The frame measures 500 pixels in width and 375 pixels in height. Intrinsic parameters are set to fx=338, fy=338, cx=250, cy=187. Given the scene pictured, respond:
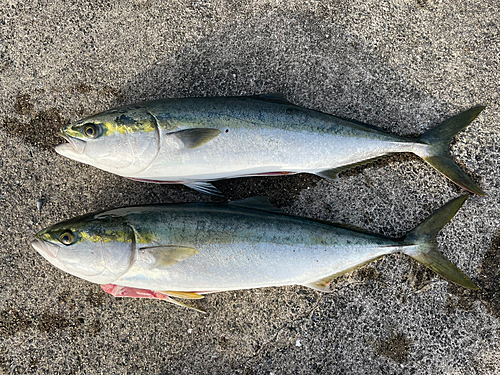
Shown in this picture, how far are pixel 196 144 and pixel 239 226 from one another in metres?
0.73

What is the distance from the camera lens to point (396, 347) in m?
2.99

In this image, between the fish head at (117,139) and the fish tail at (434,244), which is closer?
the fish head at (117,139)

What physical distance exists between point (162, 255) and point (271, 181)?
1.16 metres

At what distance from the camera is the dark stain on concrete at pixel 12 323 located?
9.94ft

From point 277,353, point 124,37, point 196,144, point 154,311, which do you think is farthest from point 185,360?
point 124,37

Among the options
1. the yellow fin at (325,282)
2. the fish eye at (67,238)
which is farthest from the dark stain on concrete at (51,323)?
the yellow fin at (325,282)

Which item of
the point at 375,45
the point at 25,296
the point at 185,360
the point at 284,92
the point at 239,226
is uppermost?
the point at 375,45

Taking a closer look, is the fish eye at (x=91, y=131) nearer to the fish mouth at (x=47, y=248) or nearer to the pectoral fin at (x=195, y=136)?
the pectoral fin at (x=195, y=136)

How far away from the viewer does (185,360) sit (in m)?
2.98

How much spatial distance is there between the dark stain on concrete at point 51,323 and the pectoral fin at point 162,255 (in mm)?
1180

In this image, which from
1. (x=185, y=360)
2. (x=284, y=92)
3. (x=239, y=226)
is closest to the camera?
(x=239, y=226)

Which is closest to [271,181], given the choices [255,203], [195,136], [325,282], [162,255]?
[255,203]

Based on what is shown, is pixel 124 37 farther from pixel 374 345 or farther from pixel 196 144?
pixel 374 345

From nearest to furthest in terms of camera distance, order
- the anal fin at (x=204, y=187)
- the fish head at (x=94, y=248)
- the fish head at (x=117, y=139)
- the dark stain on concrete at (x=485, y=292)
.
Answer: the fish head at (x=94, y=248)
the fish head at (x=117, y=139)
the anal fin at (x=204, y=187)
the dark stain on concrete at (x=485, y=292)
